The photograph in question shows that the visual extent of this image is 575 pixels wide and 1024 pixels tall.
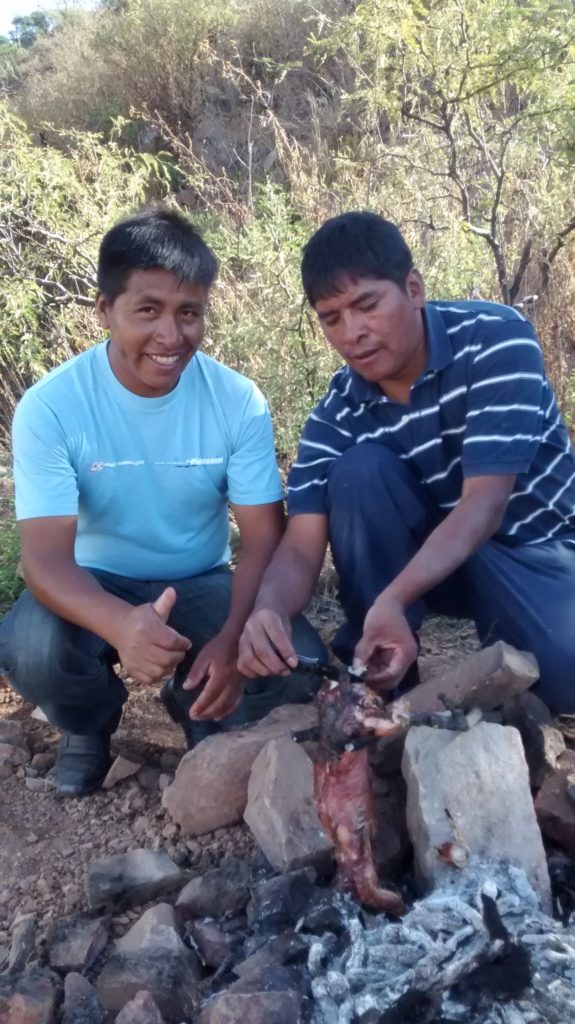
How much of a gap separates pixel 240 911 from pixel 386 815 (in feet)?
1.30

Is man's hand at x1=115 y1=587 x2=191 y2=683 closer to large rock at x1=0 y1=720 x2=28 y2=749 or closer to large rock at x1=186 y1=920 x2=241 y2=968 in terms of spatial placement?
large rock at x1=186 y1=920 x2=241 y2=968

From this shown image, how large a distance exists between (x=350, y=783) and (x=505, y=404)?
3.45 feet

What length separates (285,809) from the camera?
6.62ft

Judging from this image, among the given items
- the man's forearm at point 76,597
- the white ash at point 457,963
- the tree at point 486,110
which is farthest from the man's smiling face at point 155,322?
the tree at point 486,110

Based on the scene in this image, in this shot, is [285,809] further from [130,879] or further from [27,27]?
[27,27]

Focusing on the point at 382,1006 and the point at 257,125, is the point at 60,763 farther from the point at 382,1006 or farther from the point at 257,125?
the point at 257,125

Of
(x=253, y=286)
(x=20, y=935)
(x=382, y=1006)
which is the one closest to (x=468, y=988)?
Answer: (x=382, y=1006)

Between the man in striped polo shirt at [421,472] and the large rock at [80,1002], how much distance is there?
0.74m

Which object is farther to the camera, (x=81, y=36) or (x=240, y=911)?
(x=81, y=36)

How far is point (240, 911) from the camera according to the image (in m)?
1.95

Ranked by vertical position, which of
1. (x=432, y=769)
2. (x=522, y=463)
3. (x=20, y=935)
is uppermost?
(x=522, y=463)

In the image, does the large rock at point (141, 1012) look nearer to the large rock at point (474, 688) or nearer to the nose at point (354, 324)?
the large rock at point (474, 688)

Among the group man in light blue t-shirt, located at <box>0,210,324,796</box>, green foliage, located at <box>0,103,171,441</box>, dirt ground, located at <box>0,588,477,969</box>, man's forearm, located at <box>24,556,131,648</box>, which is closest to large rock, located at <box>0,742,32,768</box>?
dirt ground, located at <box>0,588,477,969</box>

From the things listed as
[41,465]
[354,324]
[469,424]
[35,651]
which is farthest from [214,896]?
[354,324]
